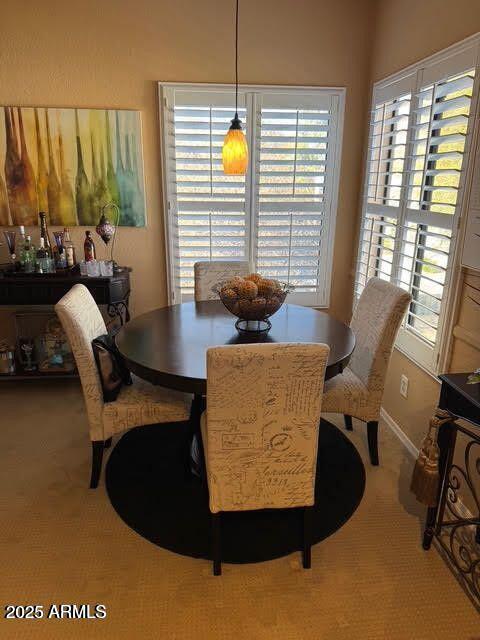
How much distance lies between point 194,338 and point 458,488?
4.36 feet

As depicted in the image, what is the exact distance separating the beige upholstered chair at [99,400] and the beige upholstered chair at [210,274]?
98 centimetres

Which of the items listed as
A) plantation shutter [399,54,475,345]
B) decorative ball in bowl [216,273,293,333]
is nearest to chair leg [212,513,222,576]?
decorative ball in bowl [216,273,293,333]

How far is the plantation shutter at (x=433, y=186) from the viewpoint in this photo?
2.19 metres

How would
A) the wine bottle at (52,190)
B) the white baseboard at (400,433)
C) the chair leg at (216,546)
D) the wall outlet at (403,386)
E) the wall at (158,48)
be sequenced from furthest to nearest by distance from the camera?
the wine bottle at (52,190), the wall at (158,48), the wall outlet at (403,386), the white baseboard at (400,433), the chair leg at (216,546)

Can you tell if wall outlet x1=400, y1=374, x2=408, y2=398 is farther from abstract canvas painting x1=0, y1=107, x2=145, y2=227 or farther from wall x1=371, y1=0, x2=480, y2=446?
abstract canvas painting x1=0, y1=107, x2=145, y2=227

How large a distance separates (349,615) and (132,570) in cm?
88

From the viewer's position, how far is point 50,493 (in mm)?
2250

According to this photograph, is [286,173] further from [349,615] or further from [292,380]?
[349,615]

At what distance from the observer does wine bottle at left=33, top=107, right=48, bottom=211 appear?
317cm

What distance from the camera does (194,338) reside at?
2.19m

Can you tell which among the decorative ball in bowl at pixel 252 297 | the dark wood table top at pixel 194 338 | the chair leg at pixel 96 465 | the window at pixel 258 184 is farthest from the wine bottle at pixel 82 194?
the chair leg at pixel 96 465

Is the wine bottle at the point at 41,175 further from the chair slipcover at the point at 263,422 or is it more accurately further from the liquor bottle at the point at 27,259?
the chair slipcover at the point at 263,422

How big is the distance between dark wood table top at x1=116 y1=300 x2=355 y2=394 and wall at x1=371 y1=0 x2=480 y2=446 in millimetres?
585

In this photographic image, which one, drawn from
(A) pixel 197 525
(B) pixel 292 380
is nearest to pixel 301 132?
(B) pixel 292 380
